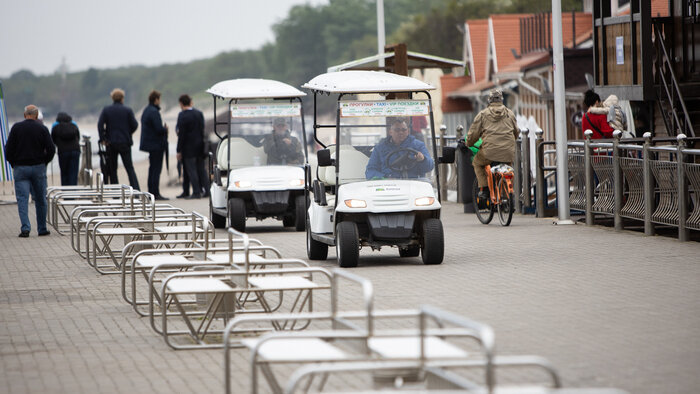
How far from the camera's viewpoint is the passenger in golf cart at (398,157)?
13703 millimetres

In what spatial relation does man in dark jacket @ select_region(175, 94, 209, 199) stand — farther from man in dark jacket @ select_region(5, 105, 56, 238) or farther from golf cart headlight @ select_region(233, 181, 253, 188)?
golf cart headlight @ select_region(233, 181, 253, 188)

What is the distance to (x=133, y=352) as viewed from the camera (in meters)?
8.51

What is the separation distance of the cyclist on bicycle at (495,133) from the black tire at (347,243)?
4.92 metres

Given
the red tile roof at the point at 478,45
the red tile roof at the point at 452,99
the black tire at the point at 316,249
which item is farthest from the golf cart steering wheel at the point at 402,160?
the red tile roof at the point at 452,99

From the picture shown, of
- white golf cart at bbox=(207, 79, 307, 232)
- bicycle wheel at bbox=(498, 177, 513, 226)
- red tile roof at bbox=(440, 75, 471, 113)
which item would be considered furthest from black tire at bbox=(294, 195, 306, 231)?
red tile roof at bbox=(440, 75, 471, 113)

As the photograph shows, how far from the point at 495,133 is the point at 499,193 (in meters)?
0.86

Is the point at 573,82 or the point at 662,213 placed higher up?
the point at 573,82

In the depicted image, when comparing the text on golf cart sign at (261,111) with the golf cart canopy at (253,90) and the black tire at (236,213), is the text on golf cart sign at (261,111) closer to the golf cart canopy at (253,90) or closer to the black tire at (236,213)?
the golf cart canopy at (253,90)

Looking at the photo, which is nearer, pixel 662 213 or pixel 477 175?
pixel 662 213

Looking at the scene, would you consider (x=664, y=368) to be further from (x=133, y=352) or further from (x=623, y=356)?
(x=133, y=352)

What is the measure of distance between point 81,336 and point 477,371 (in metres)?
3.29

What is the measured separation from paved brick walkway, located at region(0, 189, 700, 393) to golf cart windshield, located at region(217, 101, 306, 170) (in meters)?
2.18

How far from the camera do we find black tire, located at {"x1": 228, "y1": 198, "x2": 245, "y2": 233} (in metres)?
17.6

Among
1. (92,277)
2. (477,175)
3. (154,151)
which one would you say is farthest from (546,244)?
(154,151)
